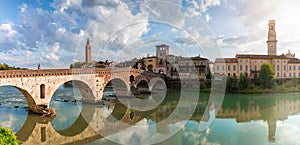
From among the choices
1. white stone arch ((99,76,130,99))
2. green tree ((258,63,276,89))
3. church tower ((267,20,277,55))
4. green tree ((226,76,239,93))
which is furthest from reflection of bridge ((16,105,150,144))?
church tower ((267,20,277,55))

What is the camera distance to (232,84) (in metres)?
31.3

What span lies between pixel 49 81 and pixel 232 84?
23219 mm

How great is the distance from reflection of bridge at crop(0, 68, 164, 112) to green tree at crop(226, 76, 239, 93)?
49.8 feet

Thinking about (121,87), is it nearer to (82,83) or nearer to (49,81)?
(82,83)

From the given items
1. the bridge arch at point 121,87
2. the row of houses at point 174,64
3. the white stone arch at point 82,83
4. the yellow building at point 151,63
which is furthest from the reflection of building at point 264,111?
the yellow building at point 151,63

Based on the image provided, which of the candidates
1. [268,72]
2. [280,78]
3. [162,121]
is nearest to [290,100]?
[268,72]

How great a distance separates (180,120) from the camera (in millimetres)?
16672

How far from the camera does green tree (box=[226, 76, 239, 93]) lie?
102 feet

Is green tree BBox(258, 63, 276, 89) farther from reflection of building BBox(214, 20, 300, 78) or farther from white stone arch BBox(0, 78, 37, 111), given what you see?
white stone arch BBox(0, 78, 37, 111)

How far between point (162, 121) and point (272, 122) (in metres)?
7.92

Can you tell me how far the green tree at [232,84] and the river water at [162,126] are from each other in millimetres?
9550

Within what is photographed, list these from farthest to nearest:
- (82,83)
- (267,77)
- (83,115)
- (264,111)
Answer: (267,77)
(82,83)
(264,111)
(83,115)

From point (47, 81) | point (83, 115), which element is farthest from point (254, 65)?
point (47, 81)

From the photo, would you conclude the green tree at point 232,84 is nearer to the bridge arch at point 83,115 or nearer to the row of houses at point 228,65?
the row of houses at point 228,65
